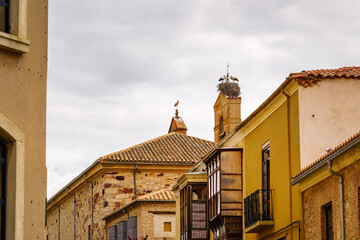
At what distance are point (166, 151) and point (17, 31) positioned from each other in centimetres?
3248

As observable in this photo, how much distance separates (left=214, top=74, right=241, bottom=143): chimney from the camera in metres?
40.7

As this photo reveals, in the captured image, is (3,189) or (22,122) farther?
(22,122)

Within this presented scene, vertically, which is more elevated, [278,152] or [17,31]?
[278,152]

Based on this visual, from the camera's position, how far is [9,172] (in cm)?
1126

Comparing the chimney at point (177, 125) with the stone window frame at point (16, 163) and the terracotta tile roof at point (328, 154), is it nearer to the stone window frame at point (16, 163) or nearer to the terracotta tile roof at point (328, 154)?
the terracotta tile roof at point (328, 154)

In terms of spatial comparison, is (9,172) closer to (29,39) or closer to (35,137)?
(35,137)

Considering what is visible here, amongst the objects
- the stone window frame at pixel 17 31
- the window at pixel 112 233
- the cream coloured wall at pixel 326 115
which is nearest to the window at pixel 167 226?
the window at pixel 112 233

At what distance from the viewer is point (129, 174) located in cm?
4272

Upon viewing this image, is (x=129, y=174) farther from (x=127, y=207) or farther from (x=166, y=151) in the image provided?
(x=127, y=207)

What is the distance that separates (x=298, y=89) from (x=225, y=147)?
661cm

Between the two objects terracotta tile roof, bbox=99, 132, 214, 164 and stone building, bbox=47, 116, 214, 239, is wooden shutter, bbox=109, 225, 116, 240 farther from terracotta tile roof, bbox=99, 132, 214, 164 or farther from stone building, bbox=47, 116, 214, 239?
terracotta tile roof, bbox=99, 132, 214, 164

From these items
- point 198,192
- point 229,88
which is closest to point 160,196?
point 198,192

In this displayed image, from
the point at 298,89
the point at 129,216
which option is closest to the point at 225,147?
the point at 298,89

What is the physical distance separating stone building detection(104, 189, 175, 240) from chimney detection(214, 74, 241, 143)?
3.87m
